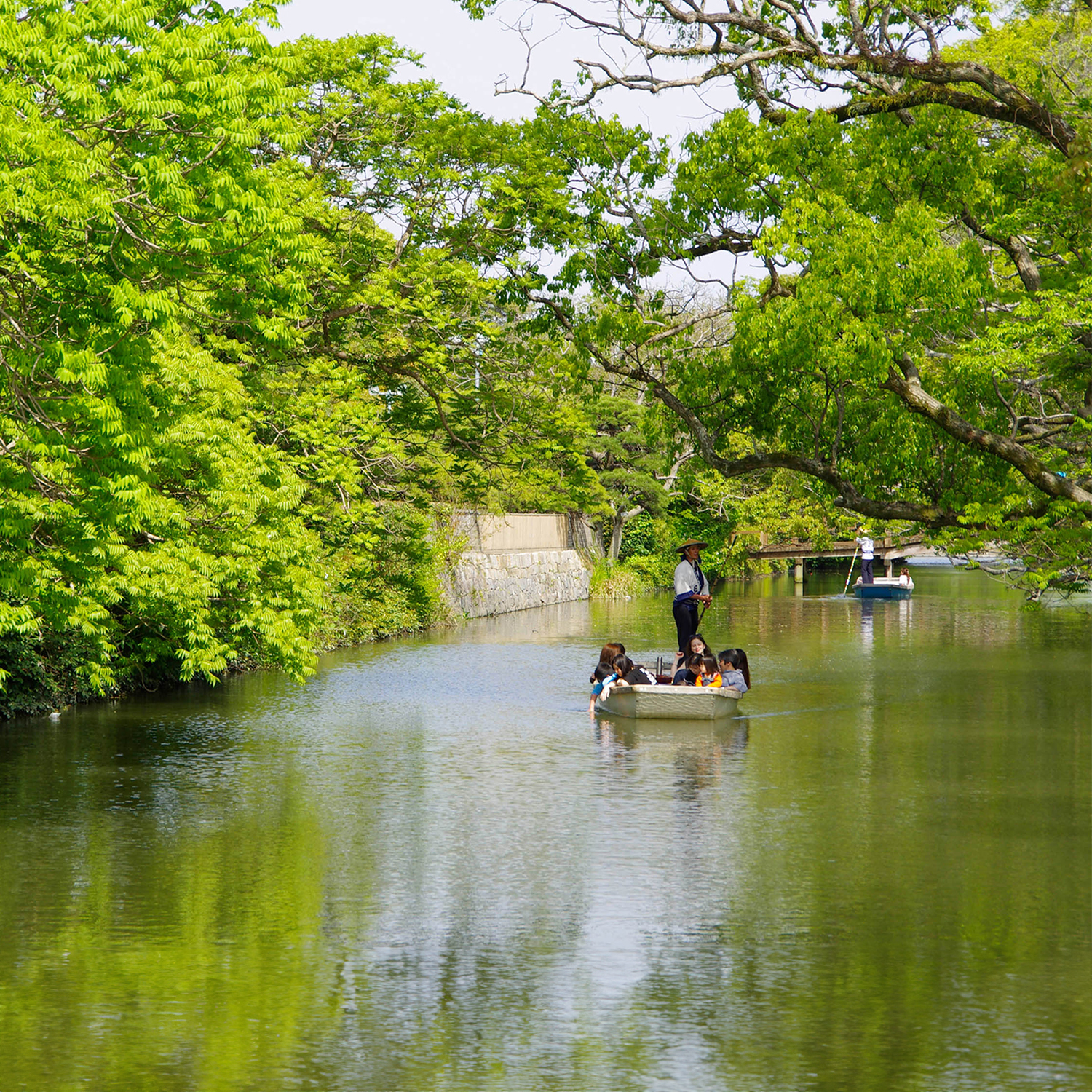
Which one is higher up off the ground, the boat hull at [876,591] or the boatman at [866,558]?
the boatman at [866,558]

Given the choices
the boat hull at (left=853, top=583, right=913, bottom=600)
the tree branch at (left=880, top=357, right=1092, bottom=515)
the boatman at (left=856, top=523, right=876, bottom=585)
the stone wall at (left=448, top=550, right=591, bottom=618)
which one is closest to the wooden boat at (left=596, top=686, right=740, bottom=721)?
the tree branch at (left=880, top=357, right=1092, bottom=515)

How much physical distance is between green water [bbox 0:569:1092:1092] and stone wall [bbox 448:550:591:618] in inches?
829

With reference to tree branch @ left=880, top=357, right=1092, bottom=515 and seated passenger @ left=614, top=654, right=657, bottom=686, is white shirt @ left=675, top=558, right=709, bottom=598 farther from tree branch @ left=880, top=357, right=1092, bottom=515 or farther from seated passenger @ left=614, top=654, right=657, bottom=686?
tree branch @ left=880, top=357, right=1092, bottom=515

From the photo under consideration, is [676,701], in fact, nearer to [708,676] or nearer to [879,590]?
[708,676]

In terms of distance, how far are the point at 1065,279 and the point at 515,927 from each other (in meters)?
16.9

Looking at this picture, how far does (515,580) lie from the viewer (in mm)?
49406

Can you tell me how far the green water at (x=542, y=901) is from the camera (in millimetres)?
7508

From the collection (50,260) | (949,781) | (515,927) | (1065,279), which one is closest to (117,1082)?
(515,927)

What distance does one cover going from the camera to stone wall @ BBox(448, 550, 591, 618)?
44.0 metres

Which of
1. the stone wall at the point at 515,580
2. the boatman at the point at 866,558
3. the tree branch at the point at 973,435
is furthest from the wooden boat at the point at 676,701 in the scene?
the boatman at the point at 866,558

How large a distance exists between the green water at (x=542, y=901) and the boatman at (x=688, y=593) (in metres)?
1.67

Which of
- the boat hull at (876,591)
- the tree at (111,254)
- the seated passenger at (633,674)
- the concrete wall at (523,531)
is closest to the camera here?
the tree at (111,254)

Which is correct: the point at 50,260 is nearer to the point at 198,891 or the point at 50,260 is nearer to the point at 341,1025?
the point at 198,891

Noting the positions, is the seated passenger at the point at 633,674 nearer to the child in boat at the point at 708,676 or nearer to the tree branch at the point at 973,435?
the child in boat at the point at 708,676
